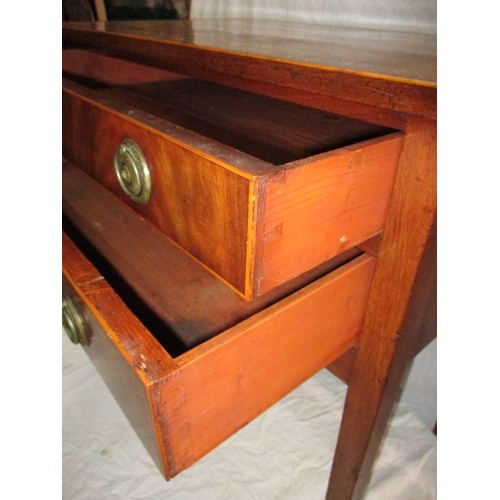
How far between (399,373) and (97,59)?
26.0 inches

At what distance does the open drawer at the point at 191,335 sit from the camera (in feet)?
1.06

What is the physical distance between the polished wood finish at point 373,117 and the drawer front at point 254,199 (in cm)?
3

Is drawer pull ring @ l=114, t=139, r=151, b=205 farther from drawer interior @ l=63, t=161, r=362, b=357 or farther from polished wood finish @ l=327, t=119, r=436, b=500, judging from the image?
polished wood finish @ l=327, t=119, r=436, b=500

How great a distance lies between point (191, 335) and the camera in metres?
0.44

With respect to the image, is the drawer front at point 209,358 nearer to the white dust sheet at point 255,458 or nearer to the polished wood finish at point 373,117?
the polished wood finish at point 373,117

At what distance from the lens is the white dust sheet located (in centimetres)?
69

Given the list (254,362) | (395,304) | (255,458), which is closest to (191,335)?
(254,362)

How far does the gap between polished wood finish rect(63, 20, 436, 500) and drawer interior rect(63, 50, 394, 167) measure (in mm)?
58

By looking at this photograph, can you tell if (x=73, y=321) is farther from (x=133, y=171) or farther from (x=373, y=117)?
(x=373, y=117)

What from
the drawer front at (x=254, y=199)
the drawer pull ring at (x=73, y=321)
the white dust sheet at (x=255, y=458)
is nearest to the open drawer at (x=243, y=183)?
the drawer front at (x=254, y=199)

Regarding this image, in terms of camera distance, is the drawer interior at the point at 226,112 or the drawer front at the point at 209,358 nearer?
the drawer front at the point at 209,358

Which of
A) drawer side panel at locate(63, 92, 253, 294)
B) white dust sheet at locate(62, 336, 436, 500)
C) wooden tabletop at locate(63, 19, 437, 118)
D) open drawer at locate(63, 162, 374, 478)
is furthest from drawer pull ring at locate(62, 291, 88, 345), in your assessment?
white dust sheet at locate(62, 336, 436, 500)
